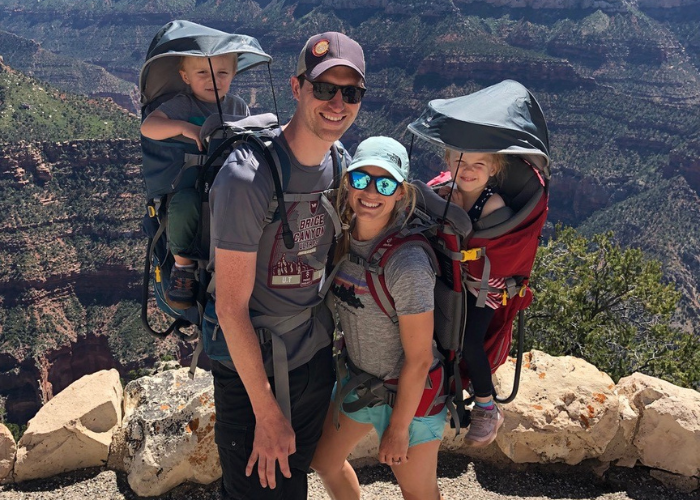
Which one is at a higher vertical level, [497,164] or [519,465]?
[497,164]

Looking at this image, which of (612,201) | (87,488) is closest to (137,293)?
(87,488)

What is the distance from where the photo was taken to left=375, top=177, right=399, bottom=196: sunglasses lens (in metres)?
3.24

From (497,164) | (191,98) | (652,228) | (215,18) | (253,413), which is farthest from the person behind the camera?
(215,18)

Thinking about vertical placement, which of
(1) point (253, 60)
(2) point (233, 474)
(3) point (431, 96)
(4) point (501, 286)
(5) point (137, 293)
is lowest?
(5) point (137, 293)

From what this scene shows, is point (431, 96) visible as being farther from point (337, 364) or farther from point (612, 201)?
point (337, 364)

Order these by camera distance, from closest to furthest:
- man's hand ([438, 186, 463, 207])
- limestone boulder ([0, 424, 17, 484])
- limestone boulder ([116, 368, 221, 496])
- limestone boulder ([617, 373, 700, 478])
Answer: man's hand ([438, 186, 463, 207]) < limestone boulder ([116, 368, 221, 496]) < limestone boulder ([0, 424, 17, 484]) < limestone boulder ([617, 373, 700, 478])

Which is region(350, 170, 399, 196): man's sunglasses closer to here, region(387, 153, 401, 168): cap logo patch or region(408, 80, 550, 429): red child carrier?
region(387, 153, 401, 168): cap logo patch

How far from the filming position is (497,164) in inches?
145

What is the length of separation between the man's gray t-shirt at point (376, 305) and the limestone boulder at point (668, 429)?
12.5 ft

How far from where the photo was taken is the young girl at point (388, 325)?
10.5 feet

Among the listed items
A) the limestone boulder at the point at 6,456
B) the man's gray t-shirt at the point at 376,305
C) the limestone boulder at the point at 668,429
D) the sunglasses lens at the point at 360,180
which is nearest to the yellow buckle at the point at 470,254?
the man's gray t-shirt at the point at 376,305

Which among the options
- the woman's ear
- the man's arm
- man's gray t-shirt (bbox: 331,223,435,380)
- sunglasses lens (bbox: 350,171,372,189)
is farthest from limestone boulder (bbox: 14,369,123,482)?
the woman's ear

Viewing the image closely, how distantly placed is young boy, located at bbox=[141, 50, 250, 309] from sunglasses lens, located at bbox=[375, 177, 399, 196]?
3.83ft

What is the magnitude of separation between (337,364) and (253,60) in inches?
92.5
